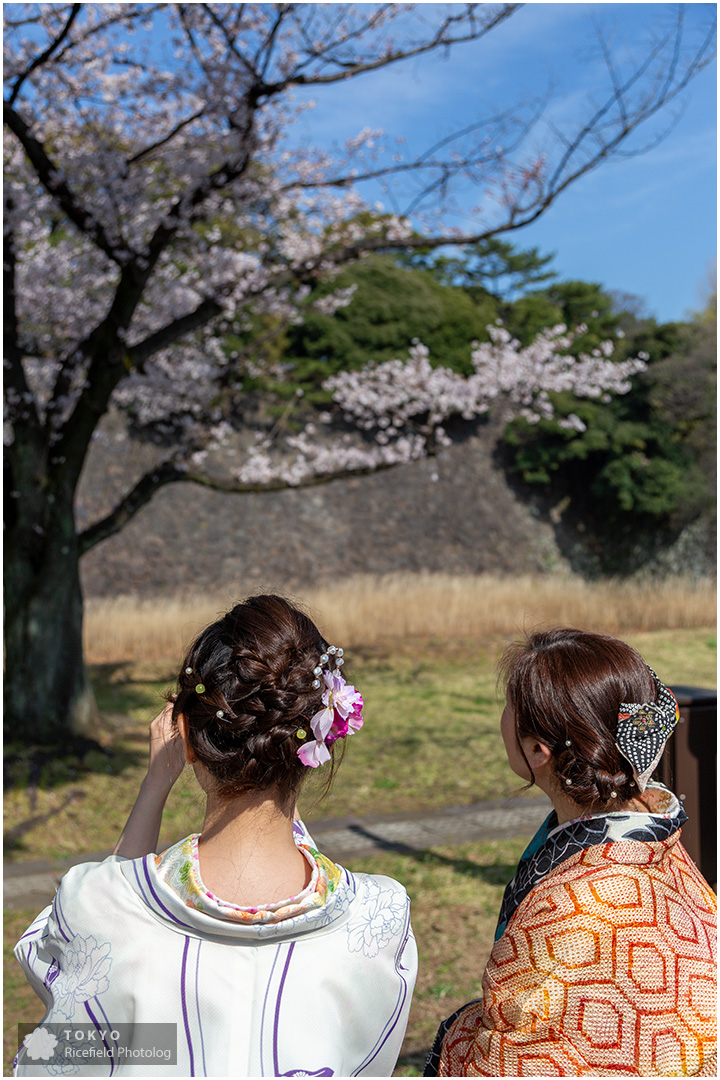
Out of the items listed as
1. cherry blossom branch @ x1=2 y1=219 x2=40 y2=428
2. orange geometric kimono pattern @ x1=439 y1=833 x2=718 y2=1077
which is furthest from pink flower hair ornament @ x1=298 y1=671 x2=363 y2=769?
cherry blossom branch @ x1=2 y1=219 x2=40 y2=428

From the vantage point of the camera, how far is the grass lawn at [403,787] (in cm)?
332

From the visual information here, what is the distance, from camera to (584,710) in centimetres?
152

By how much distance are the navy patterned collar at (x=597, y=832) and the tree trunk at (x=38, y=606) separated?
5.14 metres

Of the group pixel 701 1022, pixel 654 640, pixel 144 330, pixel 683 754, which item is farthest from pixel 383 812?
pixel 654 640

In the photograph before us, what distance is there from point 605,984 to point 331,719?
60 cm

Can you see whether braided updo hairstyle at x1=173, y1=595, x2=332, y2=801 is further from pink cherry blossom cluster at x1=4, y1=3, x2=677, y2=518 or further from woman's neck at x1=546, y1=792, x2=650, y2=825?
pink cherry blossom cluster at x1=4, y1=3, x2=677, y2=518

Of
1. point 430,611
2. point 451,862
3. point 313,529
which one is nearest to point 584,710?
point 451,862

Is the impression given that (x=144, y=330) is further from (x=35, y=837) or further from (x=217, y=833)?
(x=217, y=833)

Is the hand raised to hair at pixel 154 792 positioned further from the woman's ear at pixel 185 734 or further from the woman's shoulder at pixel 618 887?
the woman's shoulder at pixel 618 887

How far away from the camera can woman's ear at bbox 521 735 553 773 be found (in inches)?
60.9

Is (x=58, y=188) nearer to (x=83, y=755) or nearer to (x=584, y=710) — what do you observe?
(x=83, y=755)

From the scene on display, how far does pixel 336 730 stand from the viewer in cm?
141

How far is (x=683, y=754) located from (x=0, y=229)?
479 cm

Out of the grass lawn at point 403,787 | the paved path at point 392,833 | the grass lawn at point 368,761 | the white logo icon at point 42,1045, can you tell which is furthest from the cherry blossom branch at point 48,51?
the white logo icon at point 42,1045
